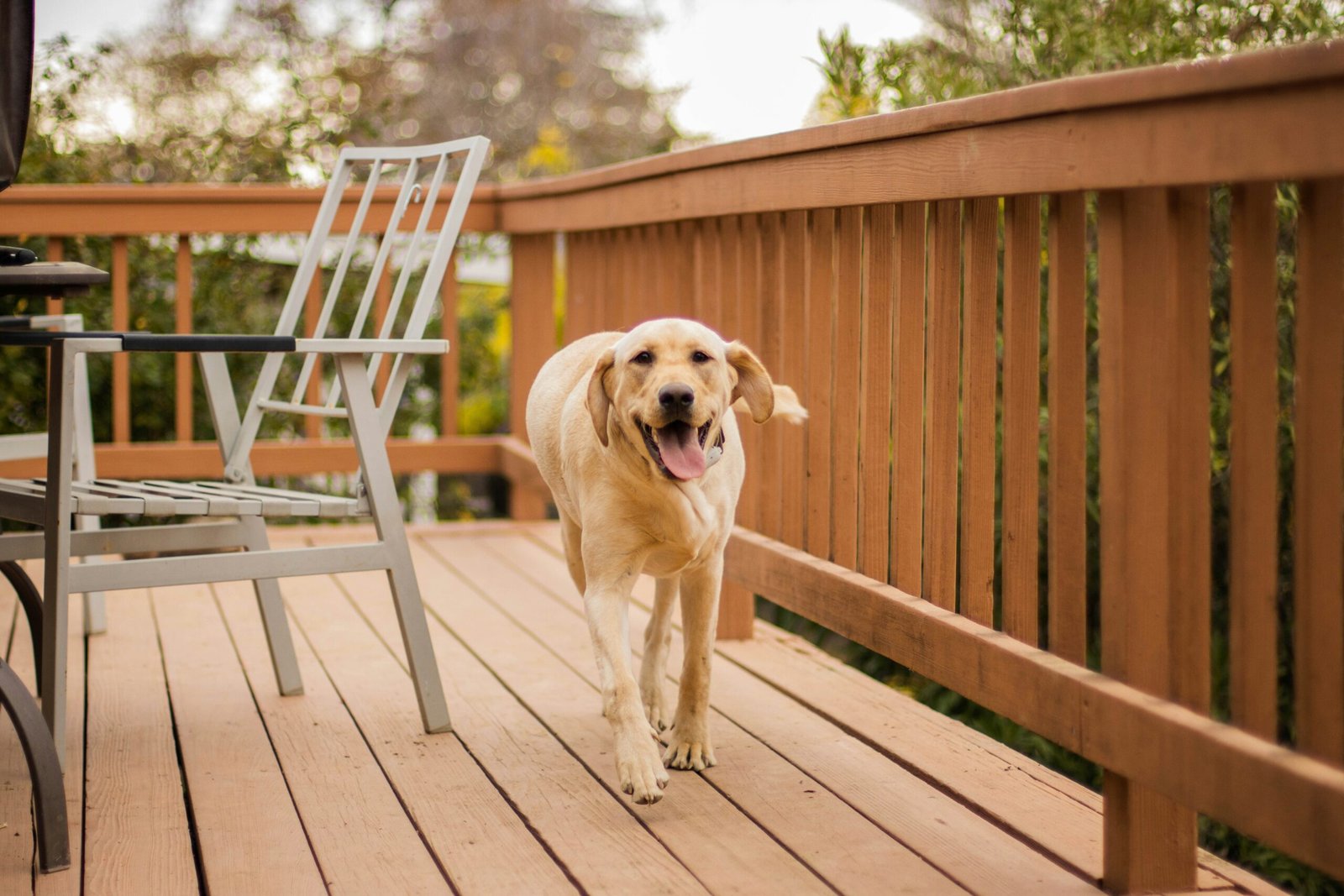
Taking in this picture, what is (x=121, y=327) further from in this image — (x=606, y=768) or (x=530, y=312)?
(x=606, y=768)

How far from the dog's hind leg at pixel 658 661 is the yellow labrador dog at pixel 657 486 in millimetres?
196

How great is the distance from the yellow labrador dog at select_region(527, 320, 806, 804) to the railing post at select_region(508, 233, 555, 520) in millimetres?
2509

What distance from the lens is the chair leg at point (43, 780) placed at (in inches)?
84.0

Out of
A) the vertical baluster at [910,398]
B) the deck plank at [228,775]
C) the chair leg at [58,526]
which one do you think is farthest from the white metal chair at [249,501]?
the vertical baluster at [910,398]

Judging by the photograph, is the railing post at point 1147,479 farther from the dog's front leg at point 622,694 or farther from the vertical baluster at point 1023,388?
the dog's front leg at point 622,694

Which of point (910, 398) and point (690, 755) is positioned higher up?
point (910, 398)

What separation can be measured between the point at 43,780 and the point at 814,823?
125 cm

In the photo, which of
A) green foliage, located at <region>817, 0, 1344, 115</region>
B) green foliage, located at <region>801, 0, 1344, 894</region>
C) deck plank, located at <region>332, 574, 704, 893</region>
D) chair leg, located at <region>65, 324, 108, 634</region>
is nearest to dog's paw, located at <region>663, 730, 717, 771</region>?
deck plank, located at <region>332, 574, 704, 893</region>

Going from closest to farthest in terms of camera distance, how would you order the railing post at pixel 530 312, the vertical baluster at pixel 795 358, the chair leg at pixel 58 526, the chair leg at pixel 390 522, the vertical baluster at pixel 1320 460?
the vertical baluster at pixel 1320 460, the chair leg at pixel 58 526, the chair leg at pixel 390 522, the vertical baluster at pixel 795 358, the railing post at pixel 530 312

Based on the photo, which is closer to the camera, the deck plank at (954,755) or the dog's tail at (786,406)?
the deck plank at (954,755)

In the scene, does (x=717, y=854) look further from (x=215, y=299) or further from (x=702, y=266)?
(x=215, y=299)

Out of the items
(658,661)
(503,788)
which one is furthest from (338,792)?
(658,661)

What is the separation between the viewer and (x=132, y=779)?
8.45 feet

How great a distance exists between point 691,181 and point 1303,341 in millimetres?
2144
